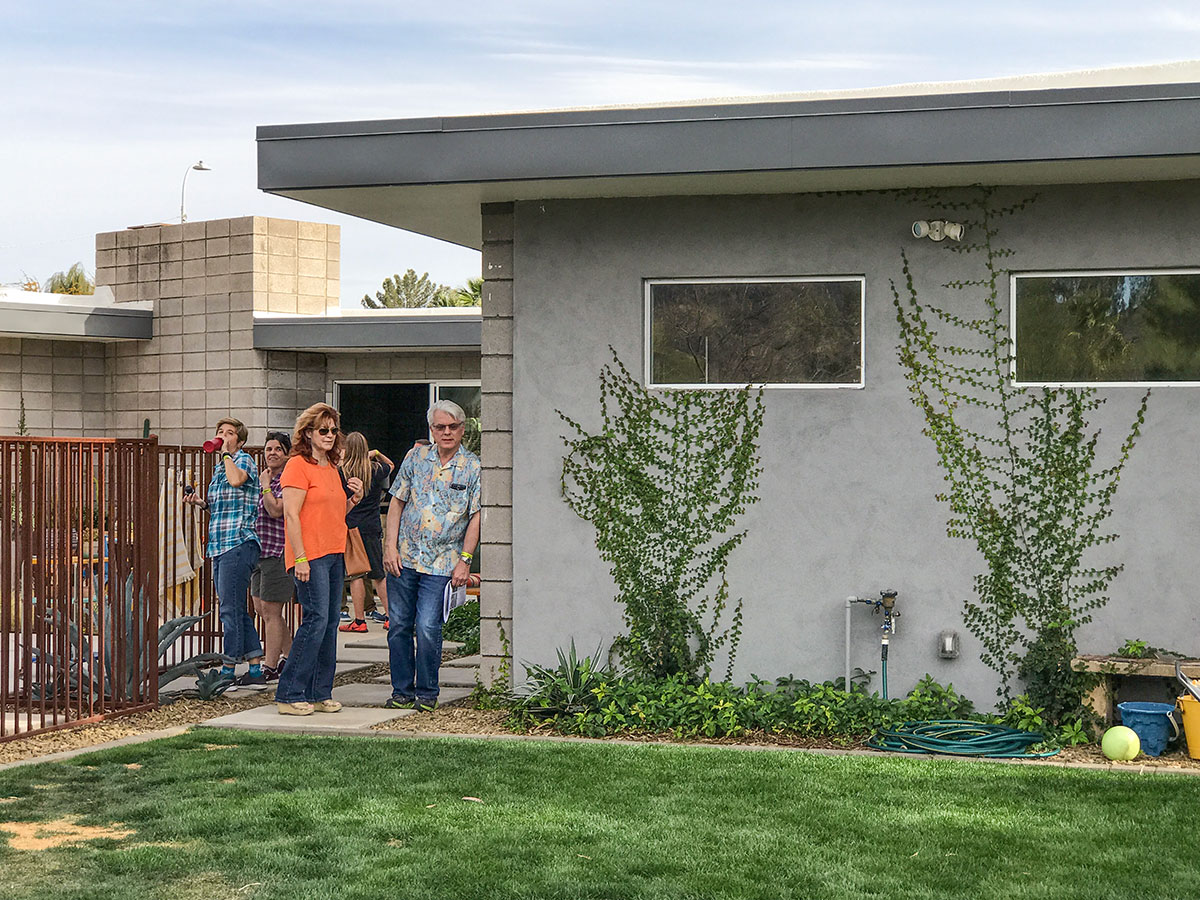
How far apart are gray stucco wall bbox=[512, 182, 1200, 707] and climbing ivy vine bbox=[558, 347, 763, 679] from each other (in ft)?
0.39

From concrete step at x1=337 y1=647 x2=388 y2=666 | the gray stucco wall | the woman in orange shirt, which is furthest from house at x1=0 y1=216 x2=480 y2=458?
the woman in orange shirt

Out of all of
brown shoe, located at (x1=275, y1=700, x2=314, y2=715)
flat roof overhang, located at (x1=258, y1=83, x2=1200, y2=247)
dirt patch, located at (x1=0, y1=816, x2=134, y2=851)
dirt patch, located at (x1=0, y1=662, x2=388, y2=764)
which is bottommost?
dirt patch, located at (x1=0, y1=816, x2=134, y2=851)

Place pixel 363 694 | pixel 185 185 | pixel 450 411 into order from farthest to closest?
pixel 185 185 → pixel 363 694 → pixel 450 411

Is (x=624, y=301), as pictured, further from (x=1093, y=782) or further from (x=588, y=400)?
(x=1093, y=782)

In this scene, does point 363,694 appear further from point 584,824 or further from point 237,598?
point 584,824

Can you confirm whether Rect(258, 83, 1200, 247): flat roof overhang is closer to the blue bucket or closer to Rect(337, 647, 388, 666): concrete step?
the blue bucket

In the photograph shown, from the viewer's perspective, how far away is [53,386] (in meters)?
15.4

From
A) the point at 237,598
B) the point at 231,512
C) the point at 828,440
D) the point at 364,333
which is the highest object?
the point at 364,333

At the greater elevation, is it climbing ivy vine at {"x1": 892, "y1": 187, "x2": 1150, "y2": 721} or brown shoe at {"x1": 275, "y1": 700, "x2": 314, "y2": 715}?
climbing ivy vine at {"x1": 892, "y1": 187, "x2": 1150, "y2": 721}

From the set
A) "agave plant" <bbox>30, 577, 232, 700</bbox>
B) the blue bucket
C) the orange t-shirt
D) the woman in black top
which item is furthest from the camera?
→ the woman in black top

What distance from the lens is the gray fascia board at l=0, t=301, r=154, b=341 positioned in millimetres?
14180

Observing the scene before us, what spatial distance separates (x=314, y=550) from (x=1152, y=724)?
4891 mm

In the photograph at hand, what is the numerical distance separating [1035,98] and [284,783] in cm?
523

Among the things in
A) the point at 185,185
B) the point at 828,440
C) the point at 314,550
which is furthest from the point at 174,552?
the point at 185,185
